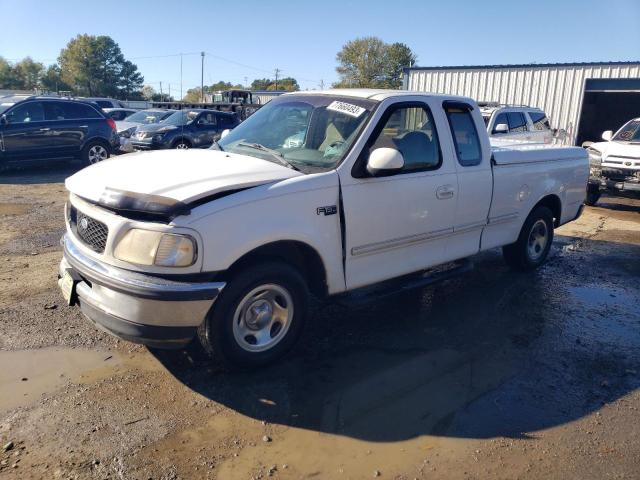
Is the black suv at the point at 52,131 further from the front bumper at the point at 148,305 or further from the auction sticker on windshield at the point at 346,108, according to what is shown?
the front bumper at the point at 148,305

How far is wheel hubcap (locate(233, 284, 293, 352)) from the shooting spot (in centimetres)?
369

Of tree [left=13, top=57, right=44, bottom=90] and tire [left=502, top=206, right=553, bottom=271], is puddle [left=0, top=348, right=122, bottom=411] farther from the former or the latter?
tree [left=13, top=57, right=44, bottom=90]

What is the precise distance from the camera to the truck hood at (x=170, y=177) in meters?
3.40

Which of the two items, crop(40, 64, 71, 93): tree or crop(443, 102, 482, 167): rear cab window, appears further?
crop(40, 64, 71, 93): tree

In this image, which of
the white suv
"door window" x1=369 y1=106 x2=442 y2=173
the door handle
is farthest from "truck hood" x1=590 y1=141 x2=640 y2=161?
"door window" x1=369 y1=106 x2=442 y2=173

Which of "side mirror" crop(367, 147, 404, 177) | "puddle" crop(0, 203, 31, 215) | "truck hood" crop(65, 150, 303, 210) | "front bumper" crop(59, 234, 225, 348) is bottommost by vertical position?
"puddle" crop(0, 203, 31, 215)

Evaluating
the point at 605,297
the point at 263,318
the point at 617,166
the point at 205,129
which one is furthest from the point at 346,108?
the point at 205,129

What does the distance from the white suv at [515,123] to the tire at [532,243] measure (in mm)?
6074

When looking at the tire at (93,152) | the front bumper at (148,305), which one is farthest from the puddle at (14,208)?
the front bumper at (148,305)

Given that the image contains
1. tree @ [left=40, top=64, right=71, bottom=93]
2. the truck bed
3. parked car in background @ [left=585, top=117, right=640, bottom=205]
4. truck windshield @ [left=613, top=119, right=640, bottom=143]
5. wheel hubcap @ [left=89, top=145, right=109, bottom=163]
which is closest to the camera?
the truck bed

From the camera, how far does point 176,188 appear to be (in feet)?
11.3

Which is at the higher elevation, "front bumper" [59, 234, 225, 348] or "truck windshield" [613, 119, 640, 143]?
"truck windshield" [613, 119, 640, 143]

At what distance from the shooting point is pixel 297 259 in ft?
13.3

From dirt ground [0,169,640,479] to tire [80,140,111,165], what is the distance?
916 cm
